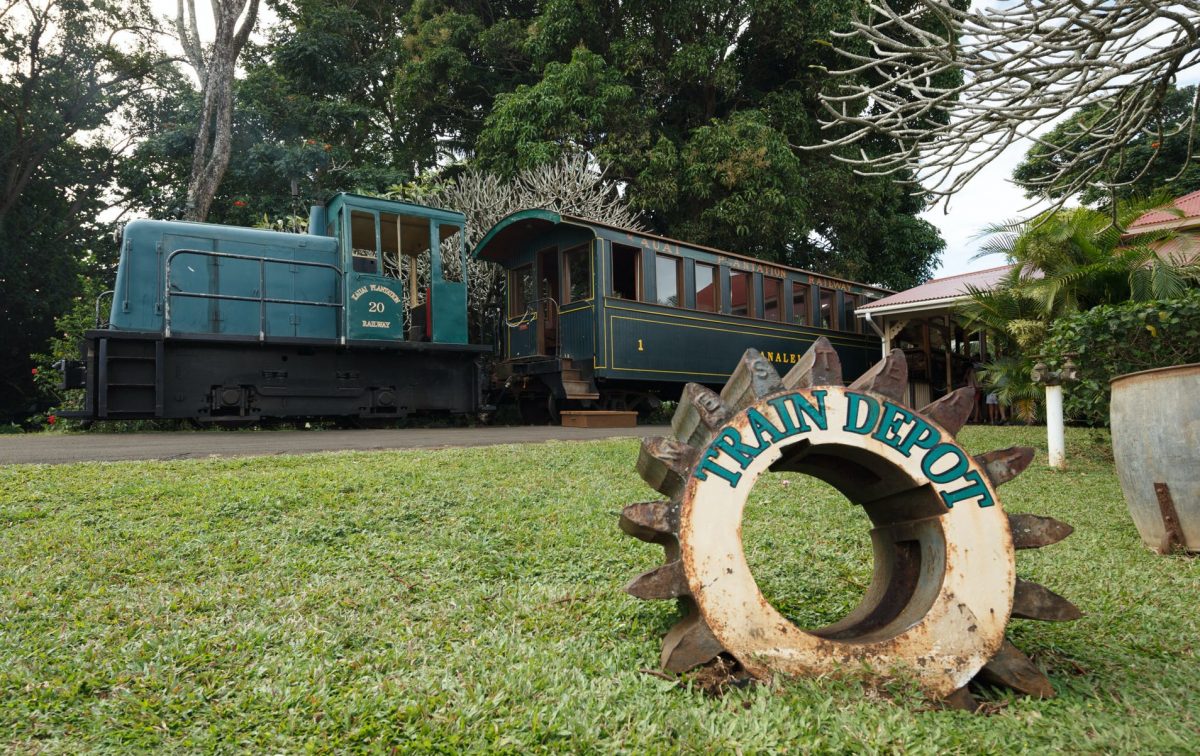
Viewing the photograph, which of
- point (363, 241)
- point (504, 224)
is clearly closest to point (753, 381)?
point (363, 241)

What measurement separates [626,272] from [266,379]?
6.07m

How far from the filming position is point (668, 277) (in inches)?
514

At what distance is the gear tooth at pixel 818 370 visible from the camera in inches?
91.4

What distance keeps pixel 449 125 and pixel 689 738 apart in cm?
2122

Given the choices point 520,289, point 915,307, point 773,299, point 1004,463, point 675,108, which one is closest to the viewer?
point 1004,463

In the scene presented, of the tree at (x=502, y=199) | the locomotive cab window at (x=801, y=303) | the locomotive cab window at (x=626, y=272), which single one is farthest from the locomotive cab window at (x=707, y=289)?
the tree at (x=502, y=199)

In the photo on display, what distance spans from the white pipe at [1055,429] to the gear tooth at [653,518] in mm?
6231

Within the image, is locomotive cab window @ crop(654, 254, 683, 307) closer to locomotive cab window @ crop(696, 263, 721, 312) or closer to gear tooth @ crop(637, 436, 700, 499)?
locomotive cab window @ crop(696, 263, 721, 312)

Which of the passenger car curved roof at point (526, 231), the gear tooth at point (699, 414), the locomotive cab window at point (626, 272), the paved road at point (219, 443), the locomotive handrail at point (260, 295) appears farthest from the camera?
the locomotive cab window at point (626, 272)

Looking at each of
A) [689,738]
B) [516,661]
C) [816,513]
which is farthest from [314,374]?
[689,738]

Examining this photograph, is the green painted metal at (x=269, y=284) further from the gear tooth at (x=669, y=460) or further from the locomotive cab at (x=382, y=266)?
the gear tooth at (x=669, y=460)

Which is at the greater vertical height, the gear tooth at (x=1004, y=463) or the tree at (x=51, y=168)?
the tree at (x=51, y=168)

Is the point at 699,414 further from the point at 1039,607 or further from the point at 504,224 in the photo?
the point at 504,224

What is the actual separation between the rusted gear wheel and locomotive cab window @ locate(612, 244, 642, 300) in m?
9.87
